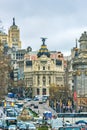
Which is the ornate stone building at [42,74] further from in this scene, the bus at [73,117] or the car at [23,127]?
the car at [23,127]

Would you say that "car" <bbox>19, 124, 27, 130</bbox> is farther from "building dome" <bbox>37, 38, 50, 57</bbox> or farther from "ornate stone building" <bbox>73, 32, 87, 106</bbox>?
"building dome" <bbox>37, 38, 50, 57</bbox>

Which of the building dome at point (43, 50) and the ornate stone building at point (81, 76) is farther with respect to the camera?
the building dome at point (43, 50)

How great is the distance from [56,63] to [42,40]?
6.96 metres

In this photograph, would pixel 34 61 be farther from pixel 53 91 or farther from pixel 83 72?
pixel 83 72

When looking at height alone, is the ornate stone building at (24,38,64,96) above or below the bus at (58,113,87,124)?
above

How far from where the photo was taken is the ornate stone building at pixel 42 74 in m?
174

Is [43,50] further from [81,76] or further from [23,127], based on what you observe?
[23,127]

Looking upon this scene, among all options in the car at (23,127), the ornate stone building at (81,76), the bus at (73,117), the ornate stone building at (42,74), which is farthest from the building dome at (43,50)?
the car at (23,127)

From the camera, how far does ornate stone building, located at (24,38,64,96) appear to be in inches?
6850

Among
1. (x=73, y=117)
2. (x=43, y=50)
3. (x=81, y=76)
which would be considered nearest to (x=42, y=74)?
(x=43, y=50)

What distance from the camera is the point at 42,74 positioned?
174000 mm

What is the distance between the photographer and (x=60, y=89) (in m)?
Result: 137

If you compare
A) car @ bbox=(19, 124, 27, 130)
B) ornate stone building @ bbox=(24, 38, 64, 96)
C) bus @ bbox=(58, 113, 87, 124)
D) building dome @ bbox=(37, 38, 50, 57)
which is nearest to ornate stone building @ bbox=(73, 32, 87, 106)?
bus @ bbox=(58, 113, 87, 124)

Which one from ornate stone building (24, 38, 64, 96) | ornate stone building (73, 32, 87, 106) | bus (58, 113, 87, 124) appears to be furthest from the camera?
ornate stone building (24, 38, 64, 96)
